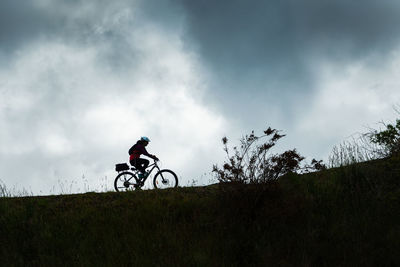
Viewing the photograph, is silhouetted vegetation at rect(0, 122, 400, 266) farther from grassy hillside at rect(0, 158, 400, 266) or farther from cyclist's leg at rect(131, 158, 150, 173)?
cyclist's leg at rect(131, 158, 150, 173)

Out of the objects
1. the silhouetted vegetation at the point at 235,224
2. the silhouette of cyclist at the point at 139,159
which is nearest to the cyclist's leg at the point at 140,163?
the silhouette of cyclist at the point at 139,159

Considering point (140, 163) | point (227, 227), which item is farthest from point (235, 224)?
point (140, 163)

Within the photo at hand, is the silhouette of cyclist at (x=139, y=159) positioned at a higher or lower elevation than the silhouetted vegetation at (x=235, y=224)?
higher

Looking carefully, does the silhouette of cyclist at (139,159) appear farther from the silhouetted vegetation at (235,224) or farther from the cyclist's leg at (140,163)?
the silhouetted vegetation at (235,224)

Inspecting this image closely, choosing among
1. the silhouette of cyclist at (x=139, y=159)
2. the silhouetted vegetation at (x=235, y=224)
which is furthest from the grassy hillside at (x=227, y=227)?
the silhouette of cyclist at (x=139, y=159)

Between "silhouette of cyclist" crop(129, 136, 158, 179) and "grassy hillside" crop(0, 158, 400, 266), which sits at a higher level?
"silhouette of cyclist" crop(129, 136, 158, 179)

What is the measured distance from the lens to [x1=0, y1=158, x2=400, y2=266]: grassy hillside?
6.13 metres

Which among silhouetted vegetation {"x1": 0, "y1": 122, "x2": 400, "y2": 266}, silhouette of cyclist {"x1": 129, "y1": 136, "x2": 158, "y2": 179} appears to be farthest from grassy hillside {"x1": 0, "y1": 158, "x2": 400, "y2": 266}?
silhouette of cyclist {"x1": 129, "y1": 136, "x2": 158, "y2": 179}

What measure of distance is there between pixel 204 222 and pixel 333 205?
273cm

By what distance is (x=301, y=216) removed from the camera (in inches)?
280

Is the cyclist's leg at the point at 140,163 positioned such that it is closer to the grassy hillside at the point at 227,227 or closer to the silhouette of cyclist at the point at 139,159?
the silhouette of cyclist at the point at 139,159

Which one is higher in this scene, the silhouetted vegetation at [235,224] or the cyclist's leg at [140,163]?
the cyclist's leg at [140,163]

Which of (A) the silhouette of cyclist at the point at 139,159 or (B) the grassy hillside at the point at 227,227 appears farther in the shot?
(A) the silhouette of cyclist at the point at 139,159

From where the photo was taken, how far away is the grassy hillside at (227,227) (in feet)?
20.1
